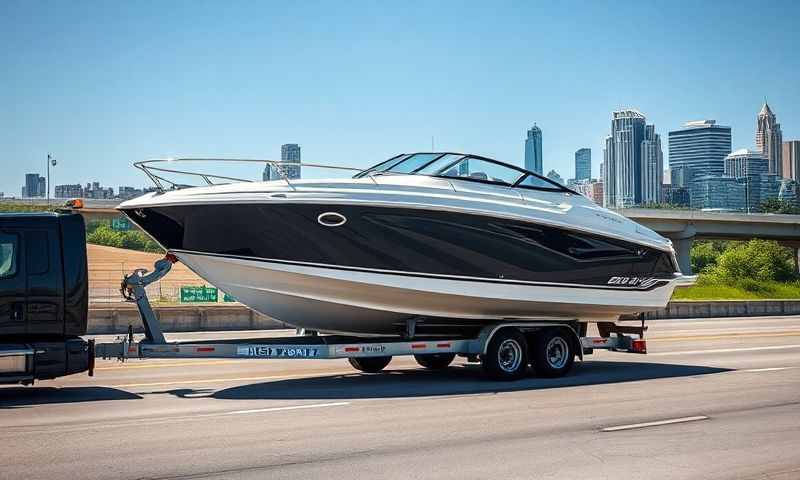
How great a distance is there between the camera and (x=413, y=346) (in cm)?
1361

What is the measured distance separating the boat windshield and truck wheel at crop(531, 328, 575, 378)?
2532mm

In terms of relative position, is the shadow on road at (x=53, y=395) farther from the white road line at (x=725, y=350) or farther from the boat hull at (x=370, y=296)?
the white road line at (x=725, y=350)

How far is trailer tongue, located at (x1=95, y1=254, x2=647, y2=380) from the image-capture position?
491 inches

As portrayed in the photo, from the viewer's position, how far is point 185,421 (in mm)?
10219

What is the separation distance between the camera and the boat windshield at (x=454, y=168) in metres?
14.4

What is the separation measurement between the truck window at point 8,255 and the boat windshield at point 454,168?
16.8 feet

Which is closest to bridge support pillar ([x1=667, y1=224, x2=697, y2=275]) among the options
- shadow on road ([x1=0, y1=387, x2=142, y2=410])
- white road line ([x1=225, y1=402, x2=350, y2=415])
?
white road line ([x1=225, y1=402, x2=350, y2=415])

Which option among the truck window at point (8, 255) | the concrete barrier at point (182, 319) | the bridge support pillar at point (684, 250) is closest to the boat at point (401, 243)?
the truck window at point (8, 255)

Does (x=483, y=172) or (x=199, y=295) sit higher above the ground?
(x=483, y=172)

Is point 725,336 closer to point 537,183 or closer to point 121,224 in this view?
point 537,183

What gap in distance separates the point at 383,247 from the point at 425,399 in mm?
2386

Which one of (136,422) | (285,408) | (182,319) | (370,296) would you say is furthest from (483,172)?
(182,319)

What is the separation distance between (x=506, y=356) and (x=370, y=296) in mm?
2574

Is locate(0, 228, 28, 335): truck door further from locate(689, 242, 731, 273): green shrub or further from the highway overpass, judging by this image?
locate(689, 242, 731, 273): green shrub
